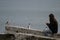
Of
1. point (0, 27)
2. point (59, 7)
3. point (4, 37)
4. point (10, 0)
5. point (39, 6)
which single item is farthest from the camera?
point (10, 0)

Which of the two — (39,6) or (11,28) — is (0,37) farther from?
(39,6)

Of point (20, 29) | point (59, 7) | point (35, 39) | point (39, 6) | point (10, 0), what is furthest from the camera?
point (10, 0)

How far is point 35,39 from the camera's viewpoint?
1140 cm

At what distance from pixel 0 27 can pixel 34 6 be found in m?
79.1

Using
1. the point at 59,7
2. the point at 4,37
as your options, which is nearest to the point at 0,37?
the point at 4,37

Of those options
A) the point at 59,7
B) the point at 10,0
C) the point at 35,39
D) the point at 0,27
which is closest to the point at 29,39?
the point at 35,39

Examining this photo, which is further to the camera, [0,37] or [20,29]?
[20,29]

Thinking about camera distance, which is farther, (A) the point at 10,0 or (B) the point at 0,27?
(A) the point at 10,0

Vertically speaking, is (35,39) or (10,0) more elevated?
(10,0)

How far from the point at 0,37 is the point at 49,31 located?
2.34m

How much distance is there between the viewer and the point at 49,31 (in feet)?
42.2

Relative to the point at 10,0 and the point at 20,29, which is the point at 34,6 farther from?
the point at 20,29

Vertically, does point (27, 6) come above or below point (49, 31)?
above

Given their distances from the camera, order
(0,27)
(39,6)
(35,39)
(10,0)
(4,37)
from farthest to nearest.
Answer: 1. (10,0)
2. (39,6)
3. (0,27)
4. (4,37)
5. (35,39)
